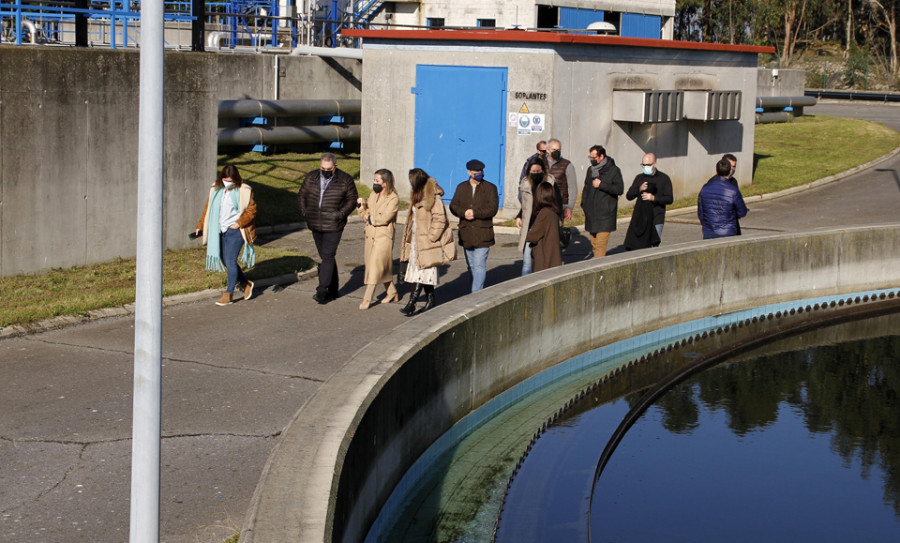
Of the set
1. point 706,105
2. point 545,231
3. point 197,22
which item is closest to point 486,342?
point 545,231

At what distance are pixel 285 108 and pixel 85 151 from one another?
9.57 m

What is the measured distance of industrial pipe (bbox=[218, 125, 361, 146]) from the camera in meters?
23.1

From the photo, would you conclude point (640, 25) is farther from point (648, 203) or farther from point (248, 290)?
point (248, 290)

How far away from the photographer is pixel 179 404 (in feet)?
31.4

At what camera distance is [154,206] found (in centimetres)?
434

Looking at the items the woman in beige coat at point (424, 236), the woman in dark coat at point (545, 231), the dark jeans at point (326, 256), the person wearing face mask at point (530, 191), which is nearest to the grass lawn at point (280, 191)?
the dark jeans at point (326, 256)

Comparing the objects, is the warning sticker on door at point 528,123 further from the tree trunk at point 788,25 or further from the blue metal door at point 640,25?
the tree trunk at point 788,25

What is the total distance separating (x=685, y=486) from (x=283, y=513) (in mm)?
5105

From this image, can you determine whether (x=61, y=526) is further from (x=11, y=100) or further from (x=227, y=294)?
(x=11, y=100)

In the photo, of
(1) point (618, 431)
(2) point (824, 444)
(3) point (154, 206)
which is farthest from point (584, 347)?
(3) point (154, 206)

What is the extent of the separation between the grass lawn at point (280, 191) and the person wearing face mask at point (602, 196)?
12.8 feet

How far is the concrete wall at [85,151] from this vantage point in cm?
1377

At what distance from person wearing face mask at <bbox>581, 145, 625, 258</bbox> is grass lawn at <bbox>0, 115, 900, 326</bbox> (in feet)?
12.8

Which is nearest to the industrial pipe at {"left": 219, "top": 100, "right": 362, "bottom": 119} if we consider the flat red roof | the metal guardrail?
the flat red roof
